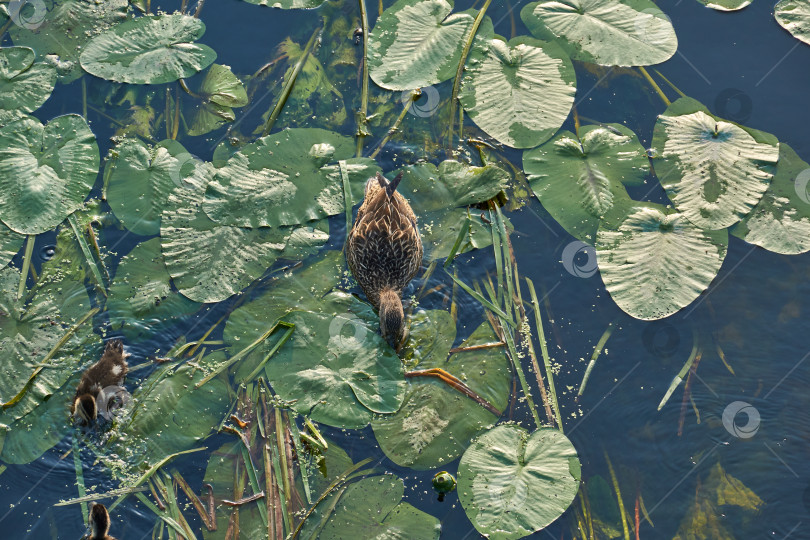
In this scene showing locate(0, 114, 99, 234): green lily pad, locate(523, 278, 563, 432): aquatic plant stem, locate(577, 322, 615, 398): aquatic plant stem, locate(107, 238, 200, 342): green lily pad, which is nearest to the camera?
locate(523, 278, 563, 432): aquatic plant stem

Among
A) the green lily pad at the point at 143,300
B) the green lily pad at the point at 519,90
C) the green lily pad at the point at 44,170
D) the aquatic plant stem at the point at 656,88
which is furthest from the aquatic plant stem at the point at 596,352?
the green lily pad at the point at 44,170

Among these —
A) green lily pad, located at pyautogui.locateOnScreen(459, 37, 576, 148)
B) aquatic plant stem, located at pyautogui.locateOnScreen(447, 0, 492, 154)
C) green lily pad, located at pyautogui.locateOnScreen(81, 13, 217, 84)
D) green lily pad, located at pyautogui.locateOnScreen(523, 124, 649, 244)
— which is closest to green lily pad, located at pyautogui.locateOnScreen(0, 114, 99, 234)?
green lily pad, located at pyautogui.locateOnScreen(81, 13, 217, 84)

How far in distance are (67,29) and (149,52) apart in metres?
1.24

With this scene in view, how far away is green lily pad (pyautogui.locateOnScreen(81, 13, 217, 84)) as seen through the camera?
25.9ft

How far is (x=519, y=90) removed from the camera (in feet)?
24.6

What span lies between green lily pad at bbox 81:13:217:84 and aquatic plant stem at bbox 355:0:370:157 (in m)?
1.79

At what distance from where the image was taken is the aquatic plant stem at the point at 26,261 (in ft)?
22.0

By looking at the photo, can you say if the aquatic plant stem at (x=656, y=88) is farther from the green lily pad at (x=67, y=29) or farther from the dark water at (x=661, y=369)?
the green lily pad at (x=67, y=29)

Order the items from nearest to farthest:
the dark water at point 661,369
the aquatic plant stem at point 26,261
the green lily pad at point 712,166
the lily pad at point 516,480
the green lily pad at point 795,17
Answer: the lily pad at point 516,480, the dark water at point 661,369, the aquatic plant stem at point 26,261, the green lily pad at point 712,166, the green lily pad at point 795,17

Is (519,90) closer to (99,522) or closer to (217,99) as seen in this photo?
(217,99)

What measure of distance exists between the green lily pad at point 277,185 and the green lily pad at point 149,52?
5.28 feet

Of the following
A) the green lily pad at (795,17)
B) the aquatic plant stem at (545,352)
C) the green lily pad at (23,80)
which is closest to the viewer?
the aquatic plant stem at (545,352)

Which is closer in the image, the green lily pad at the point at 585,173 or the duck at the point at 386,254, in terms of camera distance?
the duck at the point at 386,254

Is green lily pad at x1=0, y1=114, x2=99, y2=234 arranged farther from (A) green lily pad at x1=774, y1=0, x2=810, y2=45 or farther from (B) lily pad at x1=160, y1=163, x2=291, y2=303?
(A) green lily pad at x1=774, y1=0, x2=810, y2=45
